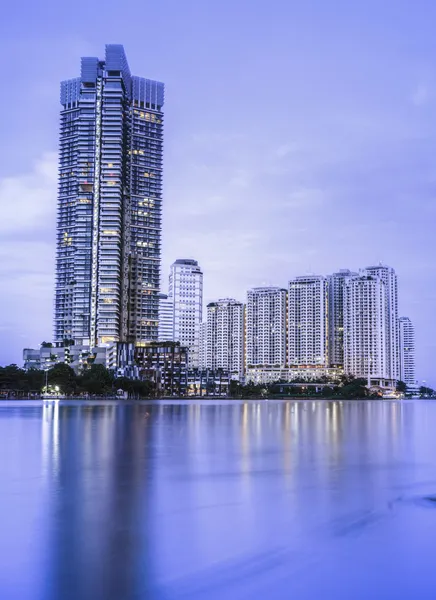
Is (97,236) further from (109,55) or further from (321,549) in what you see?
(321,549)

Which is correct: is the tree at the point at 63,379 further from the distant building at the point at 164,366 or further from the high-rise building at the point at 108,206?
the distant building at the point at 164,366

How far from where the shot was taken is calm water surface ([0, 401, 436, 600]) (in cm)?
1011

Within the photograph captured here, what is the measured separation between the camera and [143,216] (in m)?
191

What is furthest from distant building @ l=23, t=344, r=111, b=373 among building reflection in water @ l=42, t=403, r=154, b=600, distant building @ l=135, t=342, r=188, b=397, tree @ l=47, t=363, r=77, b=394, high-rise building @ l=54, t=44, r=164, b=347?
building reflection in water @ l=42, t=403, r=154, b=600

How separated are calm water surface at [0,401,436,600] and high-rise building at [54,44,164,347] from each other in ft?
490

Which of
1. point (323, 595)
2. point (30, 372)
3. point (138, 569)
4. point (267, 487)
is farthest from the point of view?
point (30, 372)

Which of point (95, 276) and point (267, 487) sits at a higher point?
point (95, 276)

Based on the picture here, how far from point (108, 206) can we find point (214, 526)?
16752 cm

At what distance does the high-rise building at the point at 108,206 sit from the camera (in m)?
175

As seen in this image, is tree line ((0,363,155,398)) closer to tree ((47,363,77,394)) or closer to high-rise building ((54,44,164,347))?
tree ((47,363,77,394))

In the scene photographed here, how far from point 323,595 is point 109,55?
628 ft

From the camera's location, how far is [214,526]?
14070mm

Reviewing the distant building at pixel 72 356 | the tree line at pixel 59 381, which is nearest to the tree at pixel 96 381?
the tree line at pixel 59 381

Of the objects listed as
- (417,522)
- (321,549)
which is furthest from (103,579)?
(417,522)
